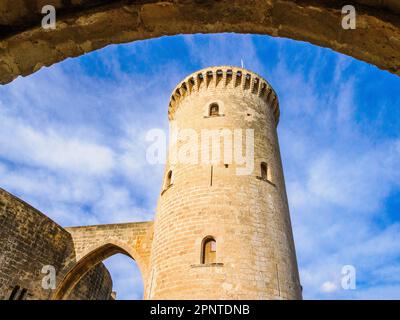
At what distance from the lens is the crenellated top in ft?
40.7

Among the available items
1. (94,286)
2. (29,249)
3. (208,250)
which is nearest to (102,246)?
(29,249)

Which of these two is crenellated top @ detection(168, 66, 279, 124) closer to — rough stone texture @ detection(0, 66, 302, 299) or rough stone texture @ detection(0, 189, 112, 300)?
rough stone texture @ detection(0, 66, 302, 299)

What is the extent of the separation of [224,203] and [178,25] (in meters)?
7.57

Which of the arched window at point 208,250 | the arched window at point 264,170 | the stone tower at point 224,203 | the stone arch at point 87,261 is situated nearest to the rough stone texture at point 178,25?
the stone tower at point 224,203

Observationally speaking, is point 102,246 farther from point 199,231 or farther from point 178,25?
point 178,25

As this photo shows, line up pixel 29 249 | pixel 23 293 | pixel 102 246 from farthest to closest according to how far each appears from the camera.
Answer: pixel 102 246, pixel 29 249, pixel 23 293

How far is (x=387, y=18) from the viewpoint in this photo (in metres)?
1.71

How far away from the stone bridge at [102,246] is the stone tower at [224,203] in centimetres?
287

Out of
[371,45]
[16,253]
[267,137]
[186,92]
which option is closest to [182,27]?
[371,45]

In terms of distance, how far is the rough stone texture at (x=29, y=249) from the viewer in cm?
1158

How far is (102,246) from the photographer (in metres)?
13.6

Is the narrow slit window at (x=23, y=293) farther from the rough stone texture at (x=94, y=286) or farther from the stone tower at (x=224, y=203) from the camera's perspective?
the stone tower at (x=224, y=203)

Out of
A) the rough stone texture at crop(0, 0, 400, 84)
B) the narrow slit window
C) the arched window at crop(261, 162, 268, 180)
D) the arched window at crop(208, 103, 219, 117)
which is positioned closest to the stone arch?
the narrow slit window
